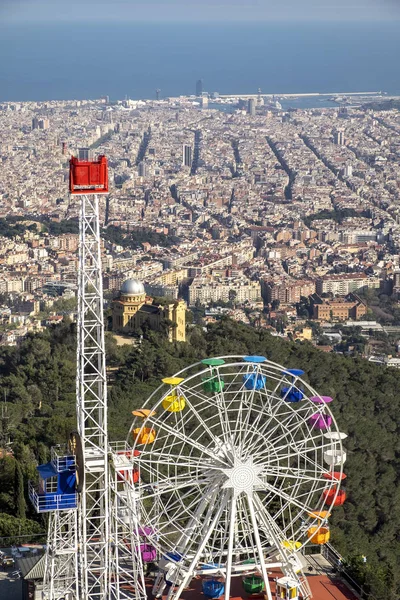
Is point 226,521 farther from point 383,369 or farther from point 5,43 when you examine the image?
point 5,43

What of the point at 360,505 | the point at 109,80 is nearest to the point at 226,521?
the point at 360,505

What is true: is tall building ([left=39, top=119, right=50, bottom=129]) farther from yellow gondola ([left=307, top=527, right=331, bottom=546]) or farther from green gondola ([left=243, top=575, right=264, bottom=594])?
green gondola ([left=243, top=575, right=264, bottom=594])

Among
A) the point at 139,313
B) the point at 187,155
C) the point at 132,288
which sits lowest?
the point at 139,313

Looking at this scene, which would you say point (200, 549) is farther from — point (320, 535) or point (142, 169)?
point (142, 169)

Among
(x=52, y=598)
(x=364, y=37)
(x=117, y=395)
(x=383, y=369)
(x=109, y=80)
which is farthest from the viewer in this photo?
(x=364, y=37)

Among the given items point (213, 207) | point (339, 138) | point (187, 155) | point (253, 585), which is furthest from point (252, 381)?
point (339, 138)

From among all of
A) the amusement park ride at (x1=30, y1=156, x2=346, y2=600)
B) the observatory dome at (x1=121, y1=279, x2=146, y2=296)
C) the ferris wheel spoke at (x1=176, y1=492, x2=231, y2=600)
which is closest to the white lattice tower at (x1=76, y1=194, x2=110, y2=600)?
the amusement park ride at (x1=30, y1=156, x2=346, y2=600)
